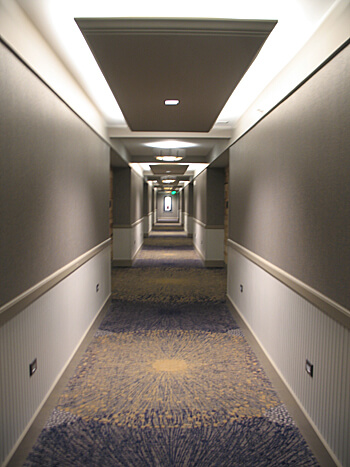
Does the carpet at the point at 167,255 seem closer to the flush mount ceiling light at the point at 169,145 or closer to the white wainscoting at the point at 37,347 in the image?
the flush mount ceiling light at the point at 169,145

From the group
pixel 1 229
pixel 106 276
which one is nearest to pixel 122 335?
pixel 106 276

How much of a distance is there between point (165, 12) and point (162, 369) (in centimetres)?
253

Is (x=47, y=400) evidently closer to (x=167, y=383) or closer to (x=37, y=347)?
(x=37, y=347)

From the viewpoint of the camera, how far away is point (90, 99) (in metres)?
3.86

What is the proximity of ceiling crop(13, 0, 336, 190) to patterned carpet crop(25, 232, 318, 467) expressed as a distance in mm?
2262

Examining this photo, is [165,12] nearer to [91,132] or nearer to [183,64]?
[183,64]

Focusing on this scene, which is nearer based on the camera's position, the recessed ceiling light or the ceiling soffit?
the ceiling soffit

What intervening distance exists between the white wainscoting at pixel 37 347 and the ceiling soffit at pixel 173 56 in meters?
1.58

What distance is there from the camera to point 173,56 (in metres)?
2.42

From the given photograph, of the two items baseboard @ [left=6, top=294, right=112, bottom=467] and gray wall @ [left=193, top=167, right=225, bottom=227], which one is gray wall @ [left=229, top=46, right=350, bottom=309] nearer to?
baseboard @ [left=6, top=294, right=112, bottom=467]

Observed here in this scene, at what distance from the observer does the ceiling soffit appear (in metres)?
2.05

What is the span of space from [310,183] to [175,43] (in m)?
1.14

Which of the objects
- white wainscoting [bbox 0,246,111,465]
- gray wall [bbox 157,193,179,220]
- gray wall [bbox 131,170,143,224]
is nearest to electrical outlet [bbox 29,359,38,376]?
white wainscoting [bbox 0,246,111,465]

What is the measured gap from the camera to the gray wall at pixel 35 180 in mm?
1842
